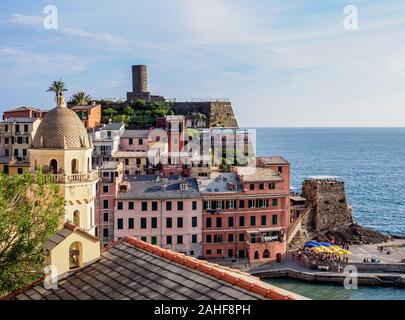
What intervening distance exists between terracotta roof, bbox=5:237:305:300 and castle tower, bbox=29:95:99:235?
22.8 ft

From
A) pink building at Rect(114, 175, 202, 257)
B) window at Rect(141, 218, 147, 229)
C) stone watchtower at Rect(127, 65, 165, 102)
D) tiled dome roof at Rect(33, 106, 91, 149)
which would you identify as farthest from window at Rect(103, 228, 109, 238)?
stone watchtower at Rect(127, 65, 165, 102)

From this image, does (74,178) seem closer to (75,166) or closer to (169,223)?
(75,166)

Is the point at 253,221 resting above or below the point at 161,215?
below

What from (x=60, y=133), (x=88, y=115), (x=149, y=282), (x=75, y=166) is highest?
(x=88, y=115)

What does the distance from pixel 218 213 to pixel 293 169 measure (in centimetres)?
9456

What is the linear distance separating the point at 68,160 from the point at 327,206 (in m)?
49.1

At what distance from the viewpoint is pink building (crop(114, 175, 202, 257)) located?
50875mm

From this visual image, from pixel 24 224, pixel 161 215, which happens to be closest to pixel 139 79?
pixel 161 215

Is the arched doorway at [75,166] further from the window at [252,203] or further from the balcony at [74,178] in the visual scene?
the window at [252,203]

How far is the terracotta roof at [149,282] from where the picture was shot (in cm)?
1095

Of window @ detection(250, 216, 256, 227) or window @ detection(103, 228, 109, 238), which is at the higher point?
window @ detection(250, 216, 256, 227)

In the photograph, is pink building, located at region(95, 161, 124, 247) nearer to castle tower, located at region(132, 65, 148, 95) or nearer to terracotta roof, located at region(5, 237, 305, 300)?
terracotta roof, located at region(5, 237, 305, 300)

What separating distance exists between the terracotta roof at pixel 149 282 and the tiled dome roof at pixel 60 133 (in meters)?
8.37

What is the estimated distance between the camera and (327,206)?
Result: 66.1 metres
